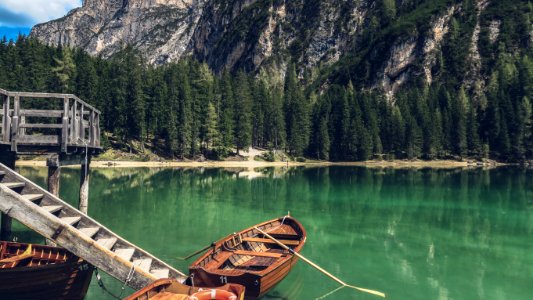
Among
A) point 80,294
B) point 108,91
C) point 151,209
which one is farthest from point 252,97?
point 80,294

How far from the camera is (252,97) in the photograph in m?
116

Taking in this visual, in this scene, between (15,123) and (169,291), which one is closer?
(169,291)

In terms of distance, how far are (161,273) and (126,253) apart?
1.19 meters

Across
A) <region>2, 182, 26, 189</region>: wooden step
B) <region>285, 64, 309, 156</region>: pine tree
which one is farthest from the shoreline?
<region>2, 182, 26, 189</region>: wooden step

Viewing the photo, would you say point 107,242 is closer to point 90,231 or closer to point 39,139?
point 90,231

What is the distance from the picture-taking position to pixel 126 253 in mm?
11492

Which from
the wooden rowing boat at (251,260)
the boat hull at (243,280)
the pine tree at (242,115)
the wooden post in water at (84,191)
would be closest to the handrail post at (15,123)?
the wooden post in water at (84,191)

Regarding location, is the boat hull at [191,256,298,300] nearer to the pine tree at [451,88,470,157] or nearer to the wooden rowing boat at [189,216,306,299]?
the wooden rowing boat at [189,216,306,299]

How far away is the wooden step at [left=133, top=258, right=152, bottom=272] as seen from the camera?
11.1 m

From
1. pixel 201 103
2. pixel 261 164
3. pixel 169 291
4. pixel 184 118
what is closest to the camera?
pixel 169 291

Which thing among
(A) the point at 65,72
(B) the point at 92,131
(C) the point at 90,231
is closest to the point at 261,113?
(A) the point at 65,72

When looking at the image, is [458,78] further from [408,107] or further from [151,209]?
[151,209]

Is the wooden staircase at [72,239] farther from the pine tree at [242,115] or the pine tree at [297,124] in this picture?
the pine tree at [297,124]

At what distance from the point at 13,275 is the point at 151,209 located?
21246 millimetres
